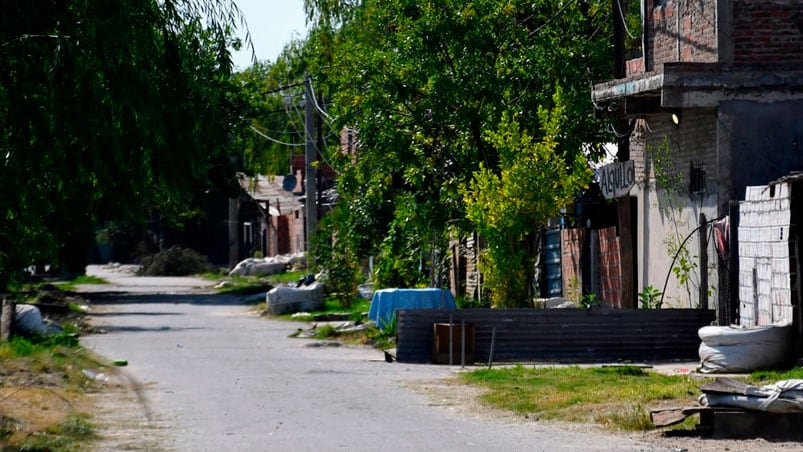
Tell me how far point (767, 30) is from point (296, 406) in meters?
9.58

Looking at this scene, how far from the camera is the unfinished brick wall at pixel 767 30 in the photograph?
19.7m

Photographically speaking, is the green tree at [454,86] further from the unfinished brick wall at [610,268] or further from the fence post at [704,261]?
the fence post at [704,261]

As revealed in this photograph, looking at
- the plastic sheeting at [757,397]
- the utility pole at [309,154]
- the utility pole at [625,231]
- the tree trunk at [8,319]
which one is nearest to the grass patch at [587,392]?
the plastic sheeting at [757,397]

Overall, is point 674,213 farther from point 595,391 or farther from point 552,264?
point 552,264

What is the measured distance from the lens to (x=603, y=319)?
66.3 ft

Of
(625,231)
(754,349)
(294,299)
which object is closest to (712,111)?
(754,349)

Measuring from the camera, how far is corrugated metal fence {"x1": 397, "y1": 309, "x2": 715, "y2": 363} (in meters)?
20.0

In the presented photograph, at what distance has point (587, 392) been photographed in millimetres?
14867

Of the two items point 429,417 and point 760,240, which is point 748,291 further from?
point 429,417

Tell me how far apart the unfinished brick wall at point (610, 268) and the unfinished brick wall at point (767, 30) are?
19.0ft

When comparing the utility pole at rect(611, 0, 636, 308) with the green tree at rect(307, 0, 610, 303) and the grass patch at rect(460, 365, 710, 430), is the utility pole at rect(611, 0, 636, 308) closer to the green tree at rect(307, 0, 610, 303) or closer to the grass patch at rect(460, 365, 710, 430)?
the green tree at rect(307, 0, 610, 303)

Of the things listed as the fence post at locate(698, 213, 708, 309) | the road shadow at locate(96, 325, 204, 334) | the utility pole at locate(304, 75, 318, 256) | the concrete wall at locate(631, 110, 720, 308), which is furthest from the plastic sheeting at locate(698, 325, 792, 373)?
the utility pole at locate(304, 75, 318, 256)

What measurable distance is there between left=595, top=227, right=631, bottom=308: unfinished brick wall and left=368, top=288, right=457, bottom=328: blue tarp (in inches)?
117

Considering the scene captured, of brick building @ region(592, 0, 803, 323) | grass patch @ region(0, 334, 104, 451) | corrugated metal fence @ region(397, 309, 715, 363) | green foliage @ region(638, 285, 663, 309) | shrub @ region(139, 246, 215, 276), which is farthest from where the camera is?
shrub @ region(139, 246, 215, 276)
